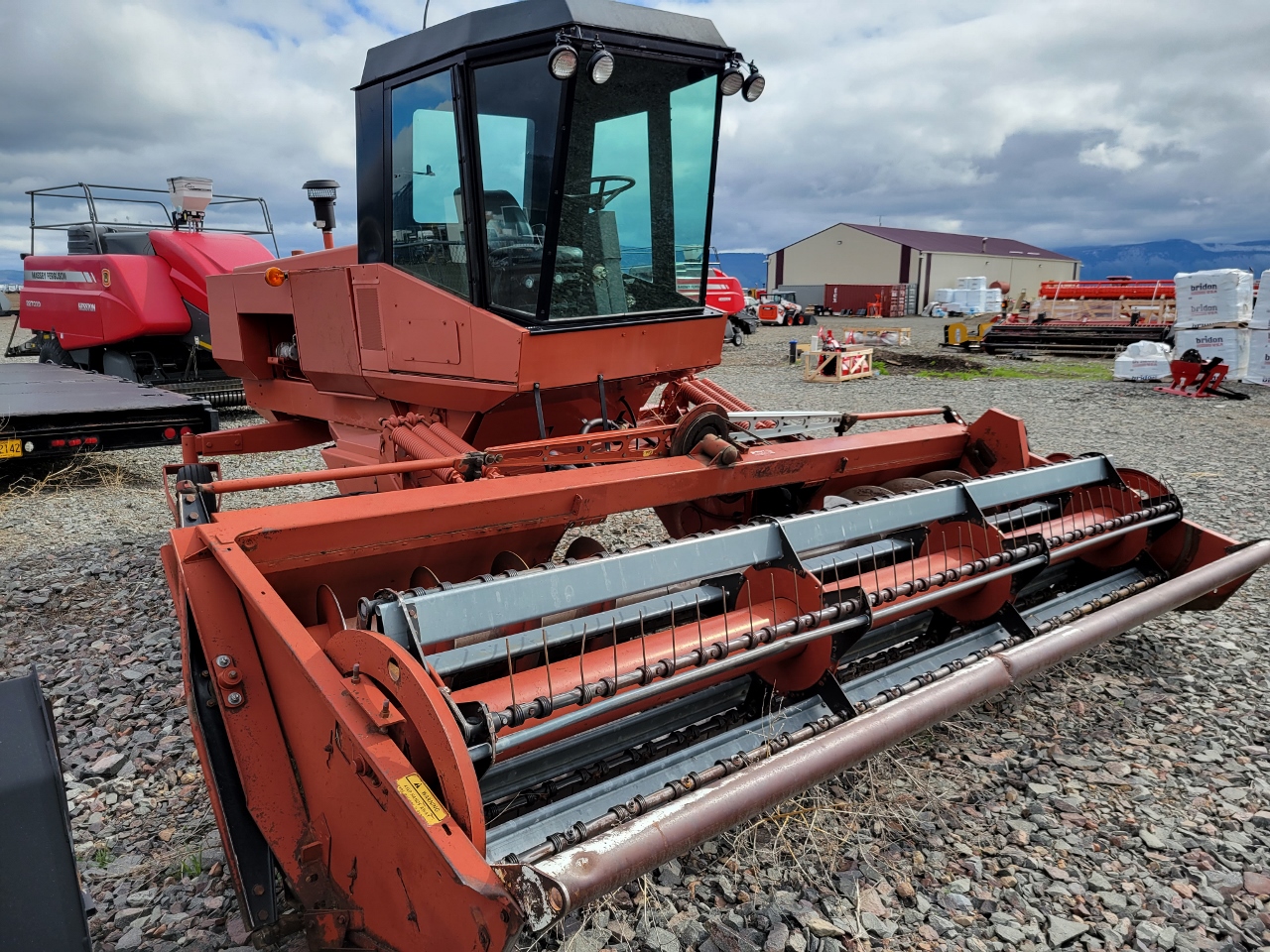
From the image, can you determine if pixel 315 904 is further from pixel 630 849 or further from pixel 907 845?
pixel 907 845

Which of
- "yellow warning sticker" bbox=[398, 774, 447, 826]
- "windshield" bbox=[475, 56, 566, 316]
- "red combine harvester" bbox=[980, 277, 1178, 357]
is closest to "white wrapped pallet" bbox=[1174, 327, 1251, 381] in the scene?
"red combine harvester" bbox=[980, 277, 1178, 357]

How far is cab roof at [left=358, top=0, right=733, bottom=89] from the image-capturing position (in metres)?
3.16

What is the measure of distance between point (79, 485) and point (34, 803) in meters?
7.43

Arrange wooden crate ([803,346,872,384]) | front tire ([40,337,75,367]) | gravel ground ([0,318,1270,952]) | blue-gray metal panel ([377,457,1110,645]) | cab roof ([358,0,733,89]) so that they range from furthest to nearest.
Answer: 1. wooden crate ([803,346,872,384])
2. front tire ([40,337,75,367])
3. cab roof ([358,0,733,89])
4. gravel ground ([0,318,1270,952])
5. blue-gray metal panel ([377,457,1110,645])

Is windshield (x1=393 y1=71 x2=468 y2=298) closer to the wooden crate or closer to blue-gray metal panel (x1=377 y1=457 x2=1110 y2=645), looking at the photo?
blue-gray metal panel (x1=377 y1=457 x2=1110 y2=645)

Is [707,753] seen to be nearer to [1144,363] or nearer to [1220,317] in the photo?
[1144,363]

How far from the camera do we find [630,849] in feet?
5.32

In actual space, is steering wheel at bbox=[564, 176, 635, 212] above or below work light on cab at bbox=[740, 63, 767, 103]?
below

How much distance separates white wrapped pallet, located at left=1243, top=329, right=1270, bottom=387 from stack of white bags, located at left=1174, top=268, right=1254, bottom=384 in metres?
0.02

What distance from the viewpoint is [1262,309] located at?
43.9 ft

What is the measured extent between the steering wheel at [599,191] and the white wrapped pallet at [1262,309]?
13915mm

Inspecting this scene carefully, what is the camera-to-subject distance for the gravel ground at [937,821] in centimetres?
219

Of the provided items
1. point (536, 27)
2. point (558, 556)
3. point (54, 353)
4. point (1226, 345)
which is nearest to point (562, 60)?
point (536, 27)

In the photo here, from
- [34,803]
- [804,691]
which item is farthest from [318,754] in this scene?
[804,691]
